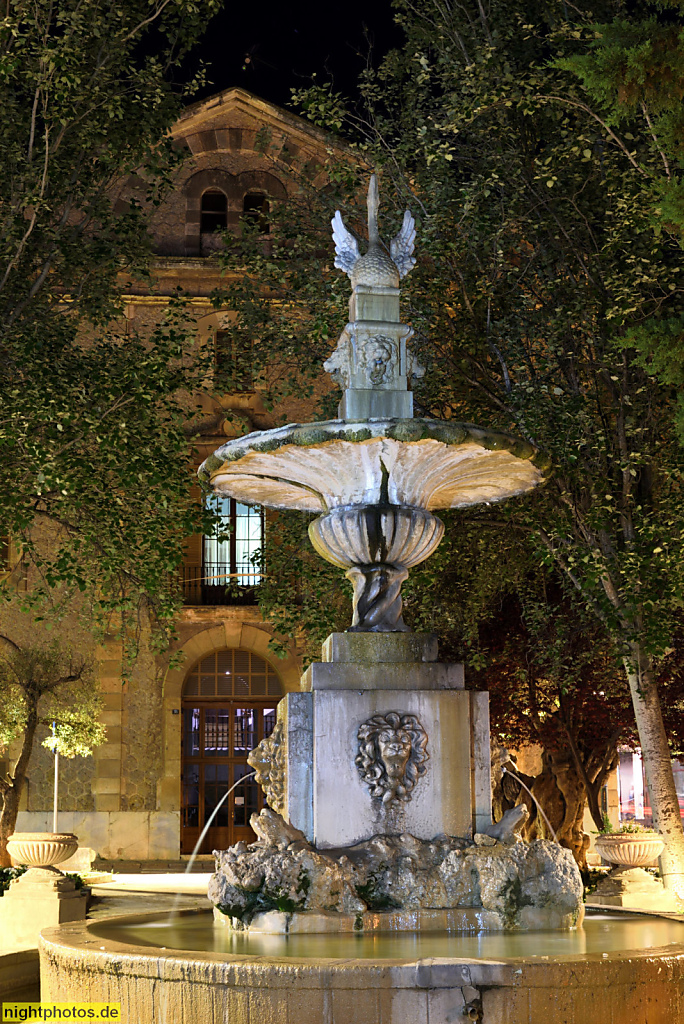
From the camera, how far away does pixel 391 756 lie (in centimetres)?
692

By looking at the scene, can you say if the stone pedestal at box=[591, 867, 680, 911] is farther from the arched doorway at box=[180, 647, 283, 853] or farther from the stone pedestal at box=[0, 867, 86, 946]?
the arched doorway at box=[180, 647, 283, 853]

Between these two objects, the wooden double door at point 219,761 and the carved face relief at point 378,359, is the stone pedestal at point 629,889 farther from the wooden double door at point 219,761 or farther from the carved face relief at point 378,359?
the wooden double door at point 219,761

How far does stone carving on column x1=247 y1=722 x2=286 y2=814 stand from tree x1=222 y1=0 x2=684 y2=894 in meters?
4.52

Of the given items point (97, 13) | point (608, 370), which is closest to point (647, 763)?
point (608, 370)

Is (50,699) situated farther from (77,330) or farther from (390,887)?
(390,887)

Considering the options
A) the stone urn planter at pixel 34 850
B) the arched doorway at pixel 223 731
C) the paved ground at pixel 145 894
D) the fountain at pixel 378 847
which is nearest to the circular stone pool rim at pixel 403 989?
the fountain at pixel 378 847

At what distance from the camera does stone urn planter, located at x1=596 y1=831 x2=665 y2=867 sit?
14.1 metres

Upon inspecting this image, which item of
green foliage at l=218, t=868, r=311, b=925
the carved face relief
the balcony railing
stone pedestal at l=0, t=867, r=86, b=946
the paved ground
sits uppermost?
the balcony railing

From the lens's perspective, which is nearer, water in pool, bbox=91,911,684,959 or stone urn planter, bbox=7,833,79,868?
water in pool, bbox=91,911,684,959

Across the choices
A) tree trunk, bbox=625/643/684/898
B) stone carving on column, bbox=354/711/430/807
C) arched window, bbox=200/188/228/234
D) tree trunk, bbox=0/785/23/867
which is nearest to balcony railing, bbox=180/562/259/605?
tree trunk, bbox=0/785/23/867

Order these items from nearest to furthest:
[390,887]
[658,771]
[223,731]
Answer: [390,887]
[658,771]
[223,731]

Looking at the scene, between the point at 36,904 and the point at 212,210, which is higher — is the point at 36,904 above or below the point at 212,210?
below

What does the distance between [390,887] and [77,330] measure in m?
8.28

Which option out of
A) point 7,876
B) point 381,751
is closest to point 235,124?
point 7,876
